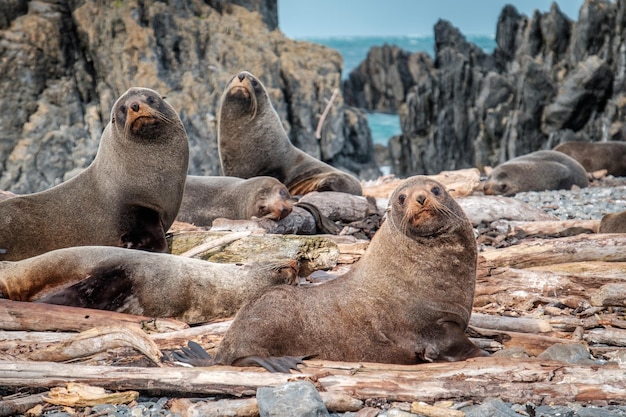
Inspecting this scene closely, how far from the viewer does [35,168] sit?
32.1 metres

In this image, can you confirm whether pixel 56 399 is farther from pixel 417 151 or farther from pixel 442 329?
pixel 417 151

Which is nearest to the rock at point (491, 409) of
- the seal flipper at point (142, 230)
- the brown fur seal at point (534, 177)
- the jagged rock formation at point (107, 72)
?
the seal flipper at point (142, 230)

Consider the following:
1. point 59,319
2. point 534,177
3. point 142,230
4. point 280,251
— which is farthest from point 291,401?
point 534,177

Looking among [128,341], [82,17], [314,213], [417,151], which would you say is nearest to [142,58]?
[82,17]

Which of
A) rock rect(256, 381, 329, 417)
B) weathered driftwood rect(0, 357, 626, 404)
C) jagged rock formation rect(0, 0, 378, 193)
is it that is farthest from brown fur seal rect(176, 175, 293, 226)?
jagged rock formation rect(0, 0, 378, 193)

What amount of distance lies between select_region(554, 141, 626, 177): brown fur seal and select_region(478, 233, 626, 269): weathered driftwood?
34.9ft

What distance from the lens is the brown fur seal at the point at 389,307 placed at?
4.32m

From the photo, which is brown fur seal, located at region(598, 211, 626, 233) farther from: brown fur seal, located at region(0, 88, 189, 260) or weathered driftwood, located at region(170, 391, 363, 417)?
weathered driftwood, located at region(170, 391, 363, 417)

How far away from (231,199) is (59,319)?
4093 mm

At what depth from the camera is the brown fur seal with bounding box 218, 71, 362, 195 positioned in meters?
10.7

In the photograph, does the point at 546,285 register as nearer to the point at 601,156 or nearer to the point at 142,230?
the point at 142,230

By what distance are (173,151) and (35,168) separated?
2667 centimetres

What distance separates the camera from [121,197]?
24.2ft

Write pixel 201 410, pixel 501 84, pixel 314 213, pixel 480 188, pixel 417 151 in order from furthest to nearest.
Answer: pixel 417 151 → pixel 501 84 → pixel 480 188 → pixel 314 213 → pixel 201 410
